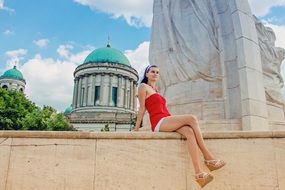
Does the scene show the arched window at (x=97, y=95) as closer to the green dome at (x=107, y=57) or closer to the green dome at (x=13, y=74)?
the green dome at (x=107, y=57)

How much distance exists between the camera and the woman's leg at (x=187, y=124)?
14.4 feet

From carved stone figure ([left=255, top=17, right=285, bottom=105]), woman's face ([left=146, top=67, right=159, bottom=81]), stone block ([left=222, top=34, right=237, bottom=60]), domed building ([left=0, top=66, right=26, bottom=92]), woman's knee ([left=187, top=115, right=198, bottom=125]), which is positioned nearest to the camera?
woman's knee ([left=187, top=115, right=198, bottom=125])

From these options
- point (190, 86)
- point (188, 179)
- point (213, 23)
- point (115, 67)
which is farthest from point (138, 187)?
point (115, 67)

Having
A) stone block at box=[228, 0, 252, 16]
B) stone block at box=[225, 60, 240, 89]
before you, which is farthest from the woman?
stone block at box=[228, 0, 252, 16]

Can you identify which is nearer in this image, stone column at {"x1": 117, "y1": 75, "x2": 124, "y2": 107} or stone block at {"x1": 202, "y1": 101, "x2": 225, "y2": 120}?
stone block at {"x1": 202, "y1": 101, "x2": 225, "y2": 120}

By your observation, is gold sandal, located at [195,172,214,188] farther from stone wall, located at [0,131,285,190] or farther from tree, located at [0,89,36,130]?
tree, located at [0,89,36,130]

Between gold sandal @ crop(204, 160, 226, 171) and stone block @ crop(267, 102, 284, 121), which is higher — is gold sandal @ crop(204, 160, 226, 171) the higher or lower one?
the lower one

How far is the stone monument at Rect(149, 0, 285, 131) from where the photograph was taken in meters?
8.45

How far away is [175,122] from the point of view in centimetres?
464

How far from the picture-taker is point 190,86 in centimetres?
954

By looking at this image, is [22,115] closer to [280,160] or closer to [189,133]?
[189,133]

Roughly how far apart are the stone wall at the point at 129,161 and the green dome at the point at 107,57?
67.1m

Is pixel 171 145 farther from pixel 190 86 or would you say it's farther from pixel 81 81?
pixel 81 81

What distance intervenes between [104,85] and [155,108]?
2522 inches
